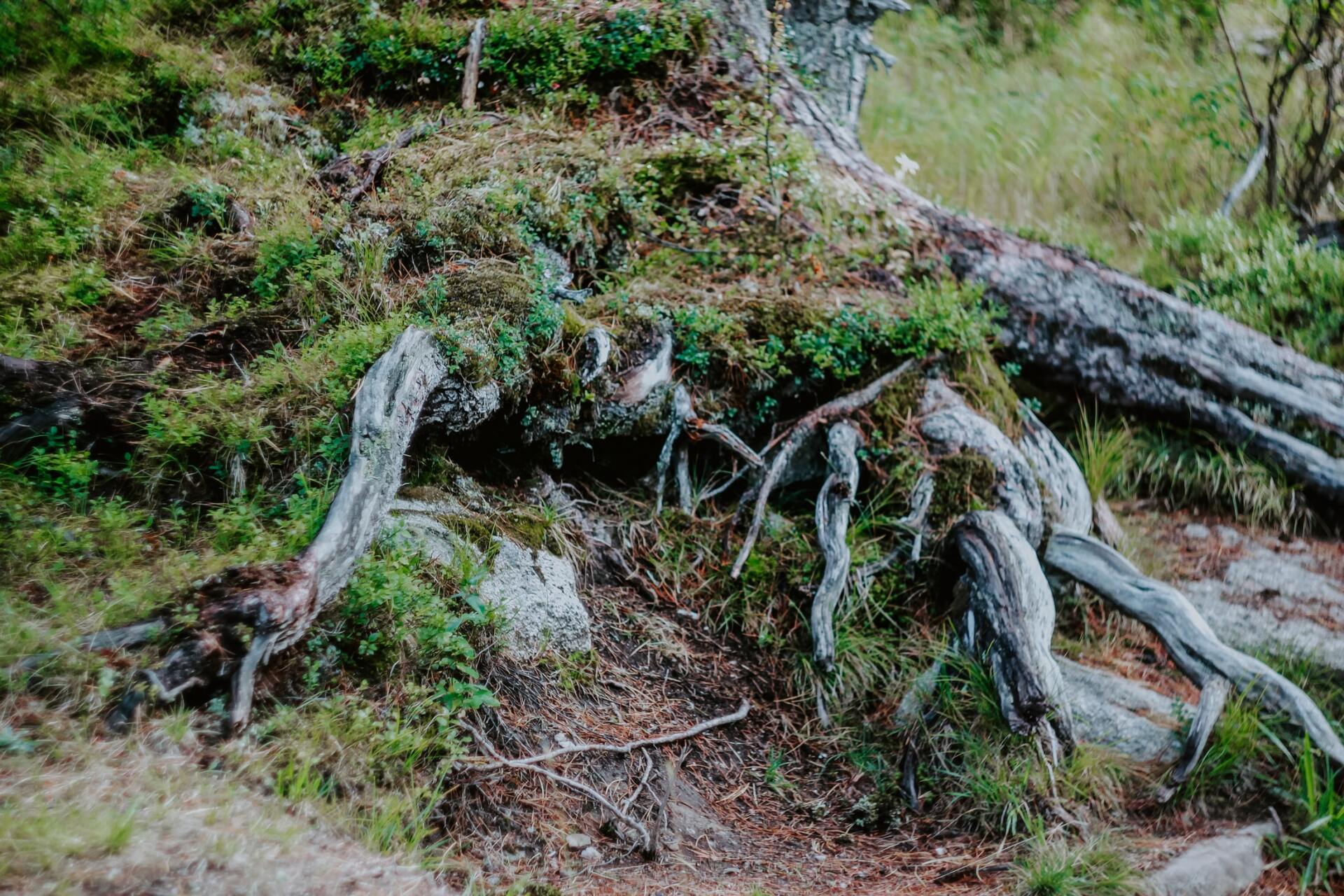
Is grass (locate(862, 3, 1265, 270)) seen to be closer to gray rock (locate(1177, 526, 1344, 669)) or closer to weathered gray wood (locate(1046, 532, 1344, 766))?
gray rock (locate(1177, 526, 1344, 669))

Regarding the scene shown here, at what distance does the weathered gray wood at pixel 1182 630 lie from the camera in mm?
3852

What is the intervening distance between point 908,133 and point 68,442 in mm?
6698

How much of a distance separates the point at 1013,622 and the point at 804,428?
1.39 meters

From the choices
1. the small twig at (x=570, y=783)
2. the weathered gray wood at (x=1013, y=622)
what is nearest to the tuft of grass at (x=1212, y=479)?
the weathered gray wood at (x=1013, y=622)

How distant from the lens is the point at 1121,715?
408 cm

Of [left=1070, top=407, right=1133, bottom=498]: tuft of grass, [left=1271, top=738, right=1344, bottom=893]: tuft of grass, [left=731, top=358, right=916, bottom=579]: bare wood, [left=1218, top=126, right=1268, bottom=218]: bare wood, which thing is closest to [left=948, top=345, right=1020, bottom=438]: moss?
[left=731, top=358, right=916, bottom=579]: bare wood

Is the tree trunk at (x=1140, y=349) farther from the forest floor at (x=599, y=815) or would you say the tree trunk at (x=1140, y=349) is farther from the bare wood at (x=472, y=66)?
the bare wood at (x=472, y=66)

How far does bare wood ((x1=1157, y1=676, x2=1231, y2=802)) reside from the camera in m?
3.73

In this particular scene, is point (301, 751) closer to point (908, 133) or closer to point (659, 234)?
point (659, 234)

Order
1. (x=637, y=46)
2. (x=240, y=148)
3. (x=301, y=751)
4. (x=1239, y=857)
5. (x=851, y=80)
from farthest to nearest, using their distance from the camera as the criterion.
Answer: (x=851, y=80) → (x=637, y=46) → (x=240, y=148) → (x=1239, y=857) → (x=301, y=751)

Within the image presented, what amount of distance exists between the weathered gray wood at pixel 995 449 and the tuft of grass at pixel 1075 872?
1697mm

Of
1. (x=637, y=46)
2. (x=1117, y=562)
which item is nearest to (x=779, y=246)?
(x=637, y=46)

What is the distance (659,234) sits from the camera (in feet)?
17.4

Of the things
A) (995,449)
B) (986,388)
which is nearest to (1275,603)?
(995,449)
